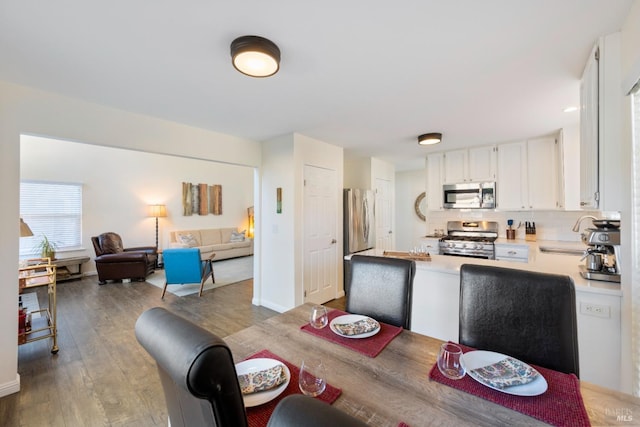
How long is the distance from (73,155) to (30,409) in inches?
206

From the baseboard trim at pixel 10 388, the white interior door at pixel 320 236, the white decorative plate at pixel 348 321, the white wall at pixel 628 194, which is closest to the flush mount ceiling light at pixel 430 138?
the white interior door at pixel 320 236

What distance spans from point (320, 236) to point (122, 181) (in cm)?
513

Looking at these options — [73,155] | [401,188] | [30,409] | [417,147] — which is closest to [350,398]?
[30,409]

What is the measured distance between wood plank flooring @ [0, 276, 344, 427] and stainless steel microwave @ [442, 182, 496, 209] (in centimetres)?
240

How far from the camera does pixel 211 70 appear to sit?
1.87m

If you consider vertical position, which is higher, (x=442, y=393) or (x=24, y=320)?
(x=442, y=393)

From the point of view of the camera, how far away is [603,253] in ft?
5.95

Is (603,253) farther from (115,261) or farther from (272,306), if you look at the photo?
(115,261)

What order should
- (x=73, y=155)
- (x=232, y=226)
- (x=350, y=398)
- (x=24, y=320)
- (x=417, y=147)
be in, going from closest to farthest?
(x=350, y=398)
(x=24, y=320)
(x=417, y=147)
(x=73, y=155)
(x=232, y=226)

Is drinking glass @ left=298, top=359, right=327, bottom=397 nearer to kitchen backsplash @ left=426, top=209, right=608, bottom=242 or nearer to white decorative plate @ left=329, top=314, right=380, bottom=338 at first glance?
white decorative plate @ left=329, top=314, right=380, bottom=338

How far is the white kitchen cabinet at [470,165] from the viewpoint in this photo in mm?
3971

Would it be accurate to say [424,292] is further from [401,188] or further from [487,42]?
[401,188]

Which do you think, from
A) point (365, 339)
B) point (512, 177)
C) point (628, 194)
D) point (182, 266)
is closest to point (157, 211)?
point (182, 266)

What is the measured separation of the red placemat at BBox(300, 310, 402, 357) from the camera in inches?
46.4
